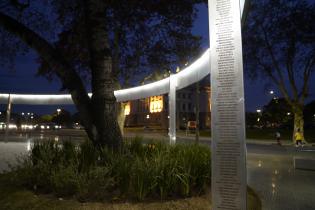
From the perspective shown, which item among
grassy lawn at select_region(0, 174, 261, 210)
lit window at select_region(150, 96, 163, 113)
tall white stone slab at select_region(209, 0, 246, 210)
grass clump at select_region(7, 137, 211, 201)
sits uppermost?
lit window at select_region(150, 96, 163, 113)

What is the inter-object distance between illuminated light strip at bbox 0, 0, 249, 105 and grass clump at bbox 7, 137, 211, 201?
3190mm

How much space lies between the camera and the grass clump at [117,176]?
21.9 ft

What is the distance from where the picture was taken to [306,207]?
309 inches

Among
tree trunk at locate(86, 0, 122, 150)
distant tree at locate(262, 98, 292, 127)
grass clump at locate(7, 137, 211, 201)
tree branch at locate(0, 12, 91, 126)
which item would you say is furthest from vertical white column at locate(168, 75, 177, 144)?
distant tree at locate(262, 98, 292, 127)

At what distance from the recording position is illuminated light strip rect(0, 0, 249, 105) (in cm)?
1416

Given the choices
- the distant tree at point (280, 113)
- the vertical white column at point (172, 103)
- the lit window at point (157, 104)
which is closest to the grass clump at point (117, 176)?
the vertical white column at point (172, 103)

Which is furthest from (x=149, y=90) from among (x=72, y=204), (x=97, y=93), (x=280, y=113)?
(x=280, y=113)

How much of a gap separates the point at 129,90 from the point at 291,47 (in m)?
18.2

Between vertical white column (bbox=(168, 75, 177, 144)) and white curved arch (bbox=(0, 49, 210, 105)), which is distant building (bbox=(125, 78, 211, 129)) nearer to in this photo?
white curved arch (bbox=(0, 49, 210, 105))

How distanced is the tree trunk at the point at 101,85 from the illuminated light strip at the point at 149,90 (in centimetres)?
403

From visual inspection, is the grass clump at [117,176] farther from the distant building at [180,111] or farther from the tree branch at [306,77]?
the distant building at [180,111]

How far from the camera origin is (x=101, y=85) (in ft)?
30.1

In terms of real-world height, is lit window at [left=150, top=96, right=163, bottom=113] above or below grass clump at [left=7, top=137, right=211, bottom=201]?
above

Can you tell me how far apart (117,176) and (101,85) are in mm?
2828
